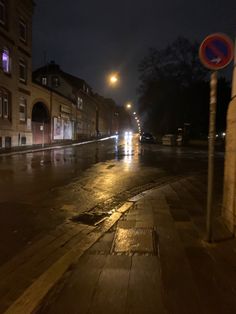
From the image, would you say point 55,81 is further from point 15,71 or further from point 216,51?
point 216,51

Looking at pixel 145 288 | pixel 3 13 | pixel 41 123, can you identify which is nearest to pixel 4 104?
pixel 3 13

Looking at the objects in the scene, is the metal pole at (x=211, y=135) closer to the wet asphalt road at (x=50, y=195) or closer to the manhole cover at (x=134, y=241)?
the manhole cover at (x=134, y=241)

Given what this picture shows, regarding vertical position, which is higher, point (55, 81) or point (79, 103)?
point (55, 81)

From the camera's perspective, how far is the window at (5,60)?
101 feet

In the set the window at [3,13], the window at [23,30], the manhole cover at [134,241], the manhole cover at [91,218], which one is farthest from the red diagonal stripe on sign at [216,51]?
the window at [23,30]

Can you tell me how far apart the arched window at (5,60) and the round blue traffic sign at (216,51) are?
94.3 ft

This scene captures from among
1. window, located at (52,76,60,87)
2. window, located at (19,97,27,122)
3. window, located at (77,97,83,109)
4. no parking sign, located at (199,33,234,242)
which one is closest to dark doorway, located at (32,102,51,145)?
window, located at (19,97,27,122)

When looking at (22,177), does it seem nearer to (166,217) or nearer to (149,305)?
(166,217)

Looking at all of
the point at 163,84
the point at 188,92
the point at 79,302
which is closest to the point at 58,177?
the point at 79,302

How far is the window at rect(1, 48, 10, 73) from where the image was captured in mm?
30766

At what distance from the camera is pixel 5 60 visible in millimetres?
31266

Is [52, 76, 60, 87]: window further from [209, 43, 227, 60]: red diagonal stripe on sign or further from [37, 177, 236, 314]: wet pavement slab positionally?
[209, 43, 227, 60]: red diagonal stripe on sign

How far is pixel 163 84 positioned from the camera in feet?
195

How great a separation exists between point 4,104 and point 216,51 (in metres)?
28.9
